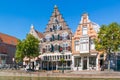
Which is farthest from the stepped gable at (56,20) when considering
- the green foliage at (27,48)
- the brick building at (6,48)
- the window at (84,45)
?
the brick building at (6,48)

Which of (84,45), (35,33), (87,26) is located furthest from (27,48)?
(87,26)

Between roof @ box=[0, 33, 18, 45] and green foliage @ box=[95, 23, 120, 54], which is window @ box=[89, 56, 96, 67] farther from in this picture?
roof @ box=[0, 33, 18, 45]

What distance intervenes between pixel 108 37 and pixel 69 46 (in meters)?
15.7

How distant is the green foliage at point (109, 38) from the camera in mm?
51938

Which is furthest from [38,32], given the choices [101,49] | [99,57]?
[101,49]

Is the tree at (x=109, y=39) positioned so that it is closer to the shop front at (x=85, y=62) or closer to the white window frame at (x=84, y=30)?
the shop front at (x=85, y=62)

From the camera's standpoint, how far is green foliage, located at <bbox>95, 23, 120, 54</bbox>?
51938 mm

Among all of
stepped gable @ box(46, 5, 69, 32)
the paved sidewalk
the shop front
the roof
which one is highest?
stepped gable @ box(46, 5, 69, 32)

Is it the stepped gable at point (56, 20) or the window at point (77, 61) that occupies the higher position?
the stepped gable at point (56, 20)

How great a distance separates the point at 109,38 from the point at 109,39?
224 mm

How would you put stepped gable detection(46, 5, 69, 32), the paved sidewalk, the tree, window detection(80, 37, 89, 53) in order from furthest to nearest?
stepped gable detection(46, 5, 69, 32) → window detection(80, 37, 89, 53) → the tree → the paved sidewalk

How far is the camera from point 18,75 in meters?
51.2

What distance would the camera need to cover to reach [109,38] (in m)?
52.8

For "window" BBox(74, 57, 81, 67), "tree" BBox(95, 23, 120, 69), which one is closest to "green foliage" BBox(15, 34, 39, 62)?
"window" BBox(74, 57, 81, 67)
